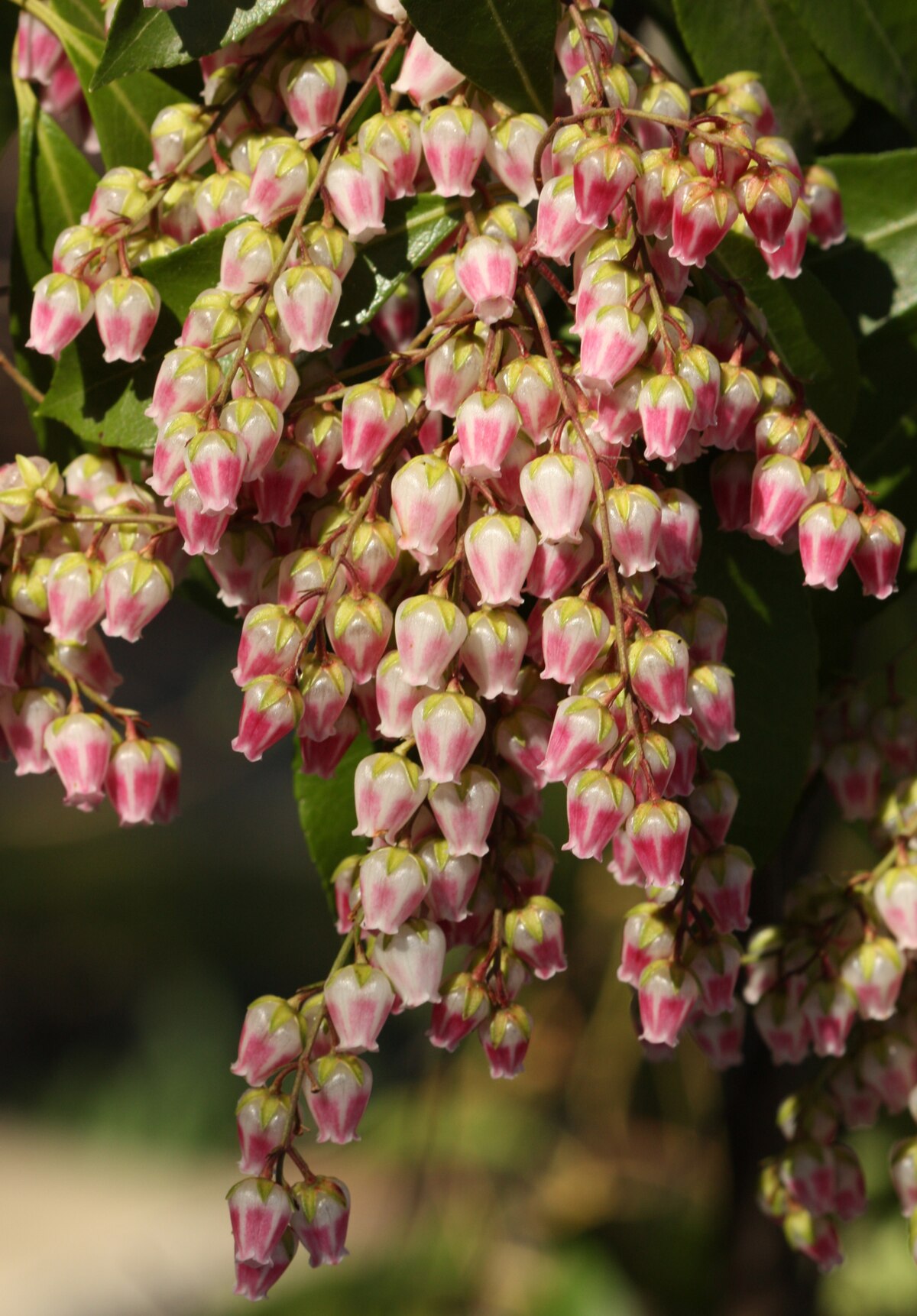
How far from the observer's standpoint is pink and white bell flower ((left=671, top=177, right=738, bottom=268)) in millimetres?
529

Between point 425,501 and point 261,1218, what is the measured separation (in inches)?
12.2

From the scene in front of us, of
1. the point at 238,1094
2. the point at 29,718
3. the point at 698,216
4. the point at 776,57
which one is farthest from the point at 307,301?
the point at 238,1094

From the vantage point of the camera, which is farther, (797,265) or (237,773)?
(237,773)

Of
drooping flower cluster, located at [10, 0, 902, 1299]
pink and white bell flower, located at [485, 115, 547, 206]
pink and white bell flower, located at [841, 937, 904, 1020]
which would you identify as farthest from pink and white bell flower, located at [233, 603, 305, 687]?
pink and white bell flower, located at [841, 937, 904, 1020]

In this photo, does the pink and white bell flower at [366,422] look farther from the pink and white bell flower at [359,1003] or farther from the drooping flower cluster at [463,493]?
the pink and white bell flower at [359,1003]

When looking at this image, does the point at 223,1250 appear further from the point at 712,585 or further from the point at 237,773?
the point at 712,585

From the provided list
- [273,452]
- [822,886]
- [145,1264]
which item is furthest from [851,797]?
[145,1264]

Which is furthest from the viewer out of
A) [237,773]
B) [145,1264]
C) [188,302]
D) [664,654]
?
[237,773]

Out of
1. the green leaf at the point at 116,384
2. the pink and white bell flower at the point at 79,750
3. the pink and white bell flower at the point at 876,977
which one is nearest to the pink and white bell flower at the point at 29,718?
the pink and white bell flower at the point at 79,750

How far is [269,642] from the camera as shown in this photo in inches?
21.8

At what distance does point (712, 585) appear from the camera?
71 centimetres

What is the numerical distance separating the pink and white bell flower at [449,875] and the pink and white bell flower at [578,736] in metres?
0.06

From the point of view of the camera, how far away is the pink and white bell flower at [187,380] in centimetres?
57

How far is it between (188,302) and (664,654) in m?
0.29
